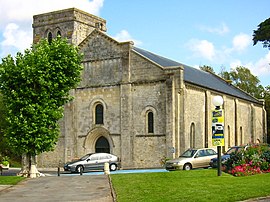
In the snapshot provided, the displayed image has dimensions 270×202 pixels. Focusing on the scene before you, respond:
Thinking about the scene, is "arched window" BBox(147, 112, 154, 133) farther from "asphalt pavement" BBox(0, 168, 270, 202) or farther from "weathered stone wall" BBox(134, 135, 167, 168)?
"asphalt pavement" BBox(0, 168, 270, 202)

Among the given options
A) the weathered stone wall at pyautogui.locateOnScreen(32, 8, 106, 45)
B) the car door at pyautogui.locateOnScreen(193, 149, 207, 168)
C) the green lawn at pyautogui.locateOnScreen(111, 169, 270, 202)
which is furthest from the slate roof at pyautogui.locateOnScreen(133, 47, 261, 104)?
the green lawn at pyautogui.locateOnScreen(111, 169, 270, 202)

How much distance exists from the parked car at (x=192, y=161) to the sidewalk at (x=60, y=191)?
24.7ft

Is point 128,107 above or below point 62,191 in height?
above

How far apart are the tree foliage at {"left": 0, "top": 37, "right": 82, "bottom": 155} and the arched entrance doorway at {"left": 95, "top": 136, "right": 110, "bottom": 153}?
A: 13304 mm

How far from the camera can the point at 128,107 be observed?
Result: 39.7m

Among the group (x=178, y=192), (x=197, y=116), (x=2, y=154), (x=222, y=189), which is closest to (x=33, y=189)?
(x=178, y=192)

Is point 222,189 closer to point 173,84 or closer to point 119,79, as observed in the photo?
point 173,84

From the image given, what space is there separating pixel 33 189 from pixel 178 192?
7.29 meters

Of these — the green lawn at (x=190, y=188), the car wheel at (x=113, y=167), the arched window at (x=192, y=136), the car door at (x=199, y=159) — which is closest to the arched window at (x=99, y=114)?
the car wheel at (x=113, y=167)

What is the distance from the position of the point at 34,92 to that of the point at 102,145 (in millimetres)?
15297

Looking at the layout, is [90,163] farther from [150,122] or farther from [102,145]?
[150,122]

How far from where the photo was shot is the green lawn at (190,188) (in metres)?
14.1

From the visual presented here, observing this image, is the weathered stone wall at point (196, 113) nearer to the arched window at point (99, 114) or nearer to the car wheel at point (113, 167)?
the car wheel at point (113, 167)

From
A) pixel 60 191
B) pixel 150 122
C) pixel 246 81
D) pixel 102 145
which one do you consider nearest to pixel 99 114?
pixel 102 145
